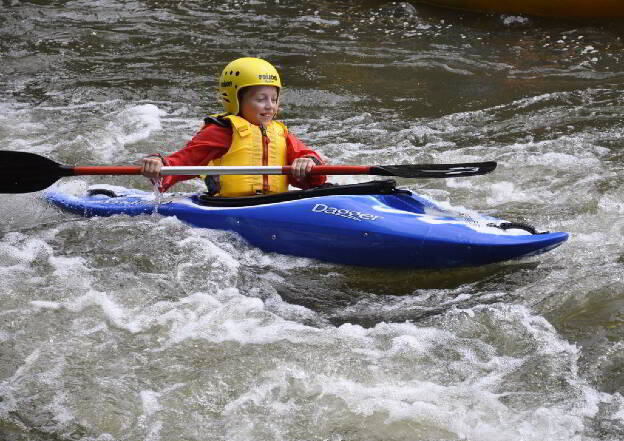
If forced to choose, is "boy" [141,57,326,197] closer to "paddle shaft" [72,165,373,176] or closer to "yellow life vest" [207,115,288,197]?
"yellow life vest" [207,115,288,197]

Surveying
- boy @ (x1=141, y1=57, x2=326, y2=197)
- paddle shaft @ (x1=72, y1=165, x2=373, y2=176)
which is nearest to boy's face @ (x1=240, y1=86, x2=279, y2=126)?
boy @ (x1=141, y1=57, x2=326, y2=197)

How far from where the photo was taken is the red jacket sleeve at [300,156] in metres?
5.14

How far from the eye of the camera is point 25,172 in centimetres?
523

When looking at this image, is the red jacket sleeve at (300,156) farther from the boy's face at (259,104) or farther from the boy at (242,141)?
the boy's face at (259,104)

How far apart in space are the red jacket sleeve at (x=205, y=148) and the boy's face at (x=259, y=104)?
155mm

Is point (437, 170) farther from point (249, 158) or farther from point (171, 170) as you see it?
point (171, 170)

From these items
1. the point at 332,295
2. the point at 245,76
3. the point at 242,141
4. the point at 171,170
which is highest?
the point at 245,76

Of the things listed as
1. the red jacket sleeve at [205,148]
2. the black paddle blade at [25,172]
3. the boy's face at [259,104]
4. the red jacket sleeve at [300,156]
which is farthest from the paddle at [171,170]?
the boy's face at [259,104]

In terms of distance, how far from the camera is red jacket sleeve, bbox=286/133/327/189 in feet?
16.9

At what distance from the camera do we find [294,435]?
11.0ft

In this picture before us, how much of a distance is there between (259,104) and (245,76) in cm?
19

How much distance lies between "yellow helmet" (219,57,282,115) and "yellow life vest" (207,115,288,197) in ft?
0.49

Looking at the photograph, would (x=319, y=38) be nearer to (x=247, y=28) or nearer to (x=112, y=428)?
(x=247, y=28)

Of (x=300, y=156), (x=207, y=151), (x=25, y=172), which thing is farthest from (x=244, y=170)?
(x=25, y=172)
